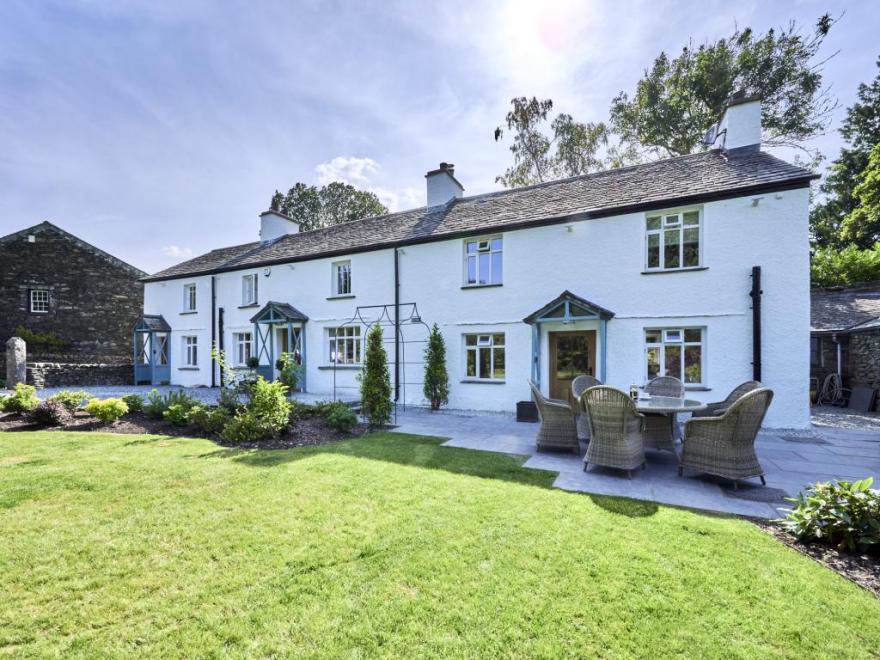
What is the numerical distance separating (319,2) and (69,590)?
9.66 meters

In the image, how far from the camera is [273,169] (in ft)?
37.3

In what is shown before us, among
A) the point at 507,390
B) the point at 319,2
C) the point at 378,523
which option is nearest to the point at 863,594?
the point at 378,523

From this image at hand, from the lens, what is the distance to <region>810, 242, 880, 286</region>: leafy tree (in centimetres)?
1991

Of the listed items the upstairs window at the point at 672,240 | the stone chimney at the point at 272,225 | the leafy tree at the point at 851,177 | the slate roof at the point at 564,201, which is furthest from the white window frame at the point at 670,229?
the leafy tree at the point at 851,177

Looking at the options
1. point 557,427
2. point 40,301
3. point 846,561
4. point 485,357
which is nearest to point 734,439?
point 846,561

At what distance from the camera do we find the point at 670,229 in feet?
32.6

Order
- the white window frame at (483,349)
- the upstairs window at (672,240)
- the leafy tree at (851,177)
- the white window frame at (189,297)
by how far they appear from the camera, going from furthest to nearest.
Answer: the leafy tree at (851,177) < the white window frame at (189,297) < the white window frame at (483,349) < the upstairs window at (672,240)

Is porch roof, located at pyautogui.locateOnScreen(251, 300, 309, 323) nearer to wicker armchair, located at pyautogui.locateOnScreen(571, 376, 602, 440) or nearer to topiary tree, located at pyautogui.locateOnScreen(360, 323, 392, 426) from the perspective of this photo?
topiary tree, located at pyautogui.locateOnScreen(360, 323, 392, 426)

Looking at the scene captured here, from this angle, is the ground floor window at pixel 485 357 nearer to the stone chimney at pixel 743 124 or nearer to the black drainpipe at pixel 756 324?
the black drainpipe at pixel 756 324

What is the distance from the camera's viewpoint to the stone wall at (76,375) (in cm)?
1606

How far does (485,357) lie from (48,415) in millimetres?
10758

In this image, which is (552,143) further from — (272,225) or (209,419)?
(209,419)

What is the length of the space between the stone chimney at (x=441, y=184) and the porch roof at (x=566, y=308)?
6782 mm

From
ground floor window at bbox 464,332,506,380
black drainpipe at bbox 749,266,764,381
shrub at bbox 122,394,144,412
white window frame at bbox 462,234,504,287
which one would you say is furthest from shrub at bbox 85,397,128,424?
black drainpipe at bbox 749,266,764,381
